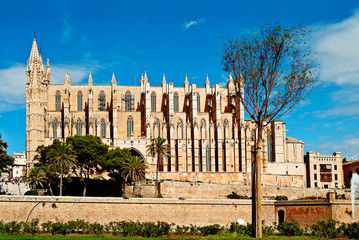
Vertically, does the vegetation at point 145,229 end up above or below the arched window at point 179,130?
below

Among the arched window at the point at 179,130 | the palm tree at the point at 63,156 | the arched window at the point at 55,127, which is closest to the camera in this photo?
the palm tree at the point at 63,156

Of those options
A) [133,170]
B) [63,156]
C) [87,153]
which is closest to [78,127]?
[87,153]

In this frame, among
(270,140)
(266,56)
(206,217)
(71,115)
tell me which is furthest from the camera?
(270,140)

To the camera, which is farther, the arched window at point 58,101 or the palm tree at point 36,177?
the arched window at point 58,101

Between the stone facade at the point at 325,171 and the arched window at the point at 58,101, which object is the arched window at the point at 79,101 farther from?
the stone facade at the point at 325,171

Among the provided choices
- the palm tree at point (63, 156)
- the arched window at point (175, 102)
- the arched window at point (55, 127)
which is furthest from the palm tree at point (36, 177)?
the arched window at point (175, 102)

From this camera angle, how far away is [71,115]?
2699 inches

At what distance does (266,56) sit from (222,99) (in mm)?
51270

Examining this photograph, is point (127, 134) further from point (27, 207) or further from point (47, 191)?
point (27, 207)

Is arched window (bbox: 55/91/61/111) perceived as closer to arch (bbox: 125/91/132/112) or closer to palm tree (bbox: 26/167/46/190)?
arch (bbox: 125/91/132/112)

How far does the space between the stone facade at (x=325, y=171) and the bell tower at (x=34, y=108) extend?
37.5 metres

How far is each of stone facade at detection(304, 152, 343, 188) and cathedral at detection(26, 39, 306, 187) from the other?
7.09 feet

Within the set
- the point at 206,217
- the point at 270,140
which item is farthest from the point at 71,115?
the point at 206,217

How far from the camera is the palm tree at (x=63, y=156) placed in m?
50.2
